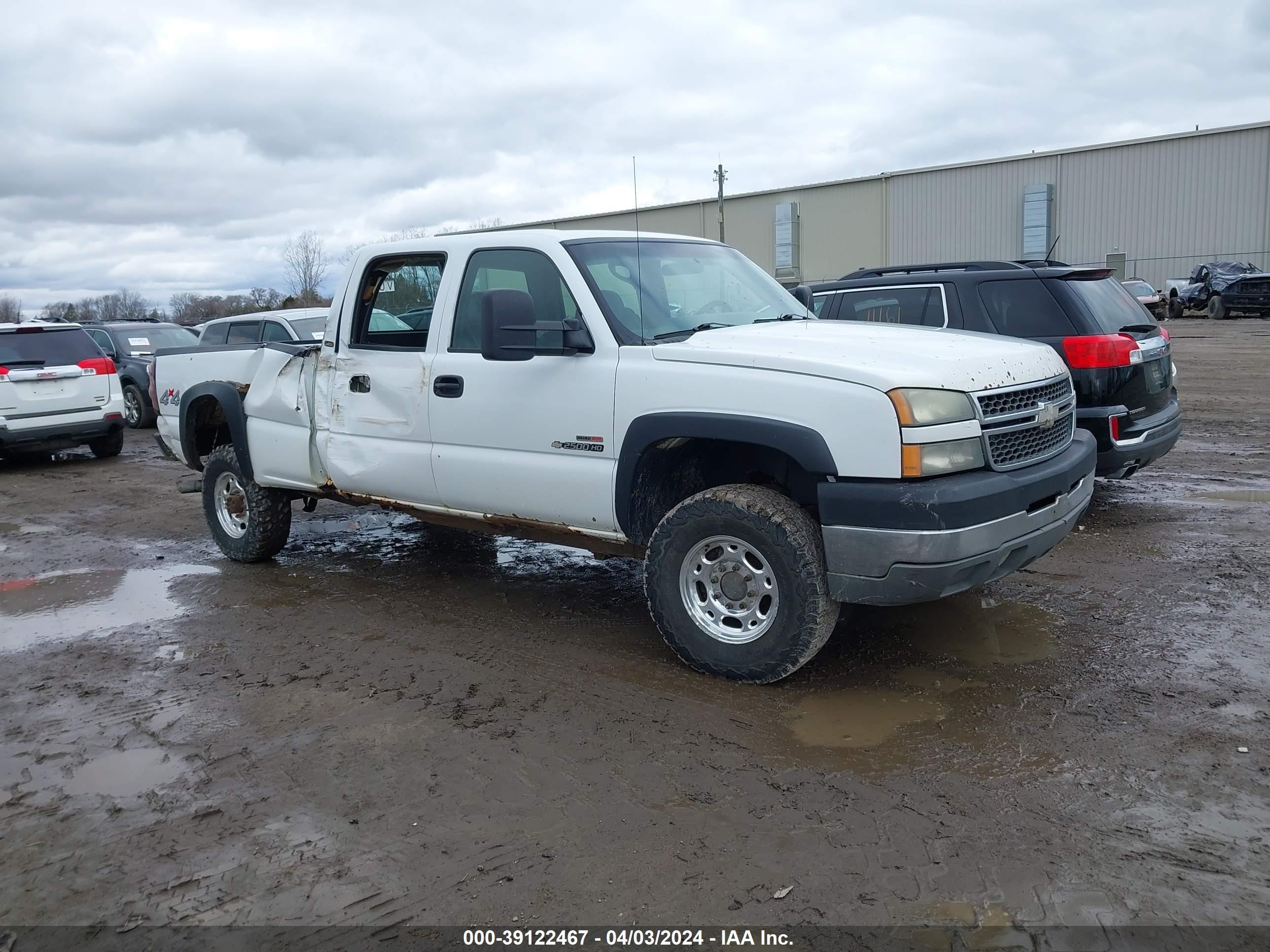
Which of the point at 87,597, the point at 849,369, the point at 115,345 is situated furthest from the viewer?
the point at 115,345

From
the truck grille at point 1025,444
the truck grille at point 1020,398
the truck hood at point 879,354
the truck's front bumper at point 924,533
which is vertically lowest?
the truck's front bumper at point 924,533

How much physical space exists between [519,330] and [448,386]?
838mm

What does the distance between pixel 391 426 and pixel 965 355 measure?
122 inches

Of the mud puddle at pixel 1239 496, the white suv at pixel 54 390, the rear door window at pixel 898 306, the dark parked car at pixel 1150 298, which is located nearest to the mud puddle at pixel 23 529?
the white suv at pixel 54 390

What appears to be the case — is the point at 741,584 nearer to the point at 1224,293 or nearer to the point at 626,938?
the point at 626,938

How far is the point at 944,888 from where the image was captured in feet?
9.85

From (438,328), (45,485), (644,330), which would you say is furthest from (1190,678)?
(45,485)

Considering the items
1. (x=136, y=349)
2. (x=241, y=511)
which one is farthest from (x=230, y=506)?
(x=136, y=349)

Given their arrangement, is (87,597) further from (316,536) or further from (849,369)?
(849,369)

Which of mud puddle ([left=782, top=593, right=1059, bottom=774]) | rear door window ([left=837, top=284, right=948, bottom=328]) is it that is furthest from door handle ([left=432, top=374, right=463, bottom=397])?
rear door window ([left=837, top=284, right=948, bottom=328])

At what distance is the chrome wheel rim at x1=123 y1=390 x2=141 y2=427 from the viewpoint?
52.9 feet

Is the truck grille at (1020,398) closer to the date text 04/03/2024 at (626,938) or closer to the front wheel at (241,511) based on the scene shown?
the date text 04/03/2024 at (626,938)

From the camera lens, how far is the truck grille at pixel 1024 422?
14.0ft

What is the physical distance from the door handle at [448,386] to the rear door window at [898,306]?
3266 millimetres
